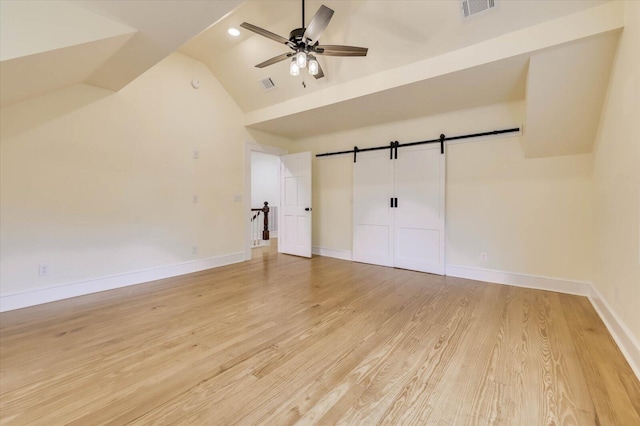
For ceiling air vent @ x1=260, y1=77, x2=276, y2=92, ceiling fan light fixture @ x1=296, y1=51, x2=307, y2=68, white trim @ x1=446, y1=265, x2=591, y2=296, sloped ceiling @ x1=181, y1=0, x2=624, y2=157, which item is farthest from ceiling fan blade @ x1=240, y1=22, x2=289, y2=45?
white trim @ x1=446, y1=265, x2=591, y2=296

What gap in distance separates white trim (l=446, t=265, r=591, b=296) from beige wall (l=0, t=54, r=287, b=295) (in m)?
3.73

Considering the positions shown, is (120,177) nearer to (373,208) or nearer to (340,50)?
(340,50)

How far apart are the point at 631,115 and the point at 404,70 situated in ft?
6.61

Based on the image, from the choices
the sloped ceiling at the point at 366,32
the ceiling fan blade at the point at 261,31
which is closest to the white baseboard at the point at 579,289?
the sloped ceiling at the point at 366,32

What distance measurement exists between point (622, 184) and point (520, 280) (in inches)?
69.2

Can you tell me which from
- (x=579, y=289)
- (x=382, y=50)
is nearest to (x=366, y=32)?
(x=382, y=50)

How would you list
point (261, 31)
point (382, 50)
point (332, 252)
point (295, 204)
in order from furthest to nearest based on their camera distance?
point (295, 204)
point (332, 252)
point (382, 50)
point (261, 31)

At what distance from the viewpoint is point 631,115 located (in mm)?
1920

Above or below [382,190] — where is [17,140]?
above

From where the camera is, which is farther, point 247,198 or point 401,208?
point 247,198

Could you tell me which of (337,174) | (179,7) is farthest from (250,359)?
(337,174)

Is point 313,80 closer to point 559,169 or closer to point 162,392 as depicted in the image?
point 559,169

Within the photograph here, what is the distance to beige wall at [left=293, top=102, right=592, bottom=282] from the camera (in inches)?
124

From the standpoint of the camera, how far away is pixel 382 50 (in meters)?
3.07
